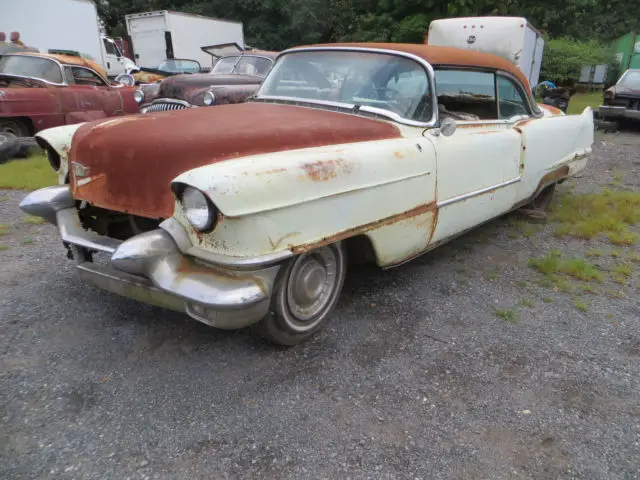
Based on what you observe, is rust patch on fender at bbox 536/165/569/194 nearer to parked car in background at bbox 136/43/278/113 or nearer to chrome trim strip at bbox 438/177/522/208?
chrome trim strip at bbox 438/177/522/208

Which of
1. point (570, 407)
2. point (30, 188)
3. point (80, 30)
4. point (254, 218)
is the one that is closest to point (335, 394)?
point (254, 218)

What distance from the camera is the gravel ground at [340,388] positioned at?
2.02 m

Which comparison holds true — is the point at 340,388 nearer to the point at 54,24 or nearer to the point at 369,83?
the point at 369,83

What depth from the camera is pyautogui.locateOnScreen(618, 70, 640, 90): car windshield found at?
1109 centimetres

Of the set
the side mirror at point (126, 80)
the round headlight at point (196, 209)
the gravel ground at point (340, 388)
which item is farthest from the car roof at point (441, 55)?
the side mirror at point (126, 80)

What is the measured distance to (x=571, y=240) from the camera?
4.57 m

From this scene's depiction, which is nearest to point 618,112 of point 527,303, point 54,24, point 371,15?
point 527,303

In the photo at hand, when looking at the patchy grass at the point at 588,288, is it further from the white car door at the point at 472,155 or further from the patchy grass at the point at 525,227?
the patchy grass at the point at 525,227

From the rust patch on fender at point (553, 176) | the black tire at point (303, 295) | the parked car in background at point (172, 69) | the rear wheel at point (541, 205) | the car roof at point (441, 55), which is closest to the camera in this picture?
the black tire at point (303, 295)

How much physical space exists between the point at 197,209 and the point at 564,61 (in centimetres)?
2267

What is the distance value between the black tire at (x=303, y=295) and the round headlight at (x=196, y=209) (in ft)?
1.56

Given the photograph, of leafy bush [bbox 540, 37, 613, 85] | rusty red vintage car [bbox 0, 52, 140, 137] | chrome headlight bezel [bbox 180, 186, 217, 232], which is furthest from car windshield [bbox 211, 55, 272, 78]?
leafy bush [bbox 540, 37, 613, 85]

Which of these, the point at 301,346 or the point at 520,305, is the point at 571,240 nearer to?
the point at 520,305

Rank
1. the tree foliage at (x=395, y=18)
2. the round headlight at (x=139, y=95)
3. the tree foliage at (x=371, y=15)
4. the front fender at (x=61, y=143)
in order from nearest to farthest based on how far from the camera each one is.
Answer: the front fender at (x=61, y=143) → the round headlight at (x=139, y=95) → the tree foliage at (x=371, y=15) → the tree foliage at (x=395, y=18)
